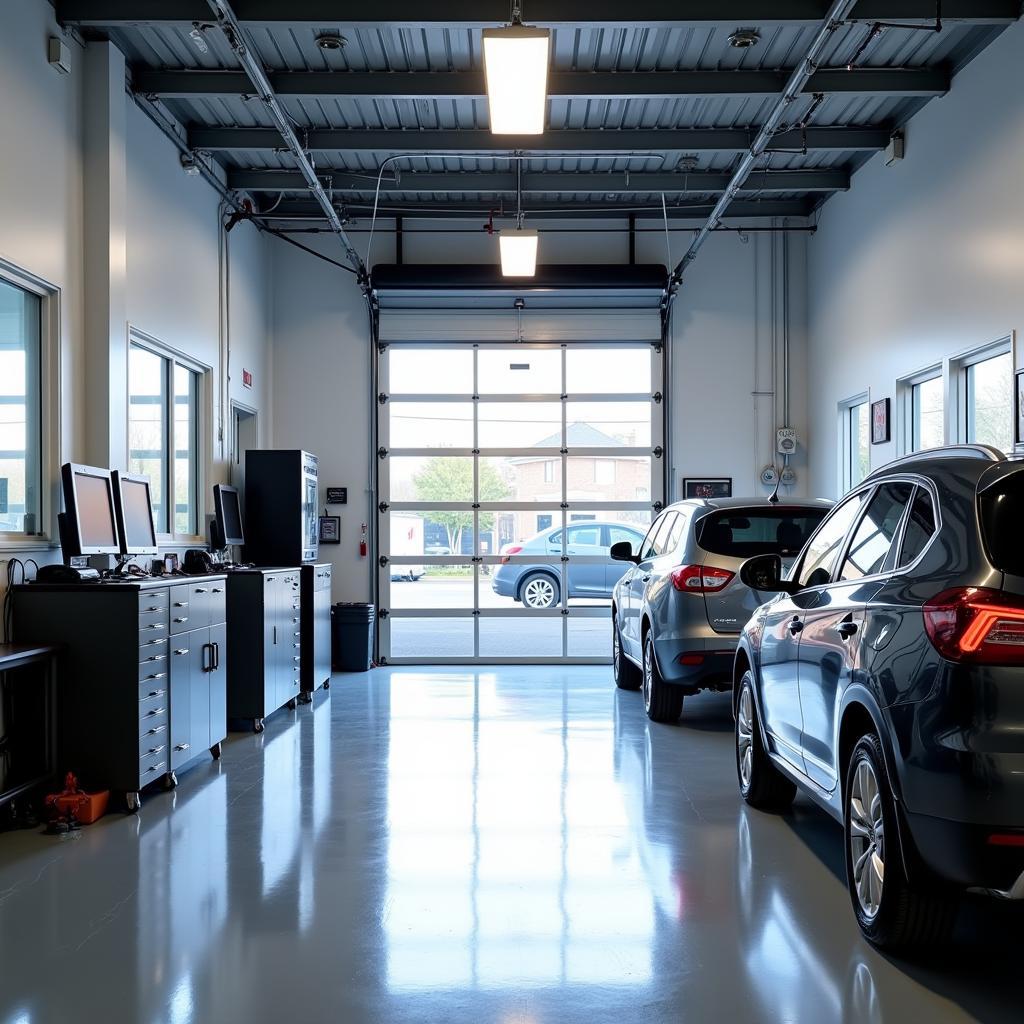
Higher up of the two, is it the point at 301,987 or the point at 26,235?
the point at 26,235

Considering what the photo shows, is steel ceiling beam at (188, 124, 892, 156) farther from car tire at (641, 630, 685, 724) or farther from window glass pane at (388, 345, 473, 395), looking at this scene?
car tire at (641, 630, 685, 724)

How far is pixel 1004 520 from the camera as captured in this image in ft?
9.50

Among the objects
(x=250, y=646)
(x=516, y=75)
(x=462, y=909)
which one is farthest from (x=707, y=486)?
(x=462, y=909)

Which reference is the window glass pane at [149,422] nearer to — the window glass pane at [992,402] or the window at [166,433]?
the window at [166,433]

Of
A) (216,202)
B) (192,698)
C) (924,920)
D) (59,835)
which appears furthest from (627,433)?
(924,920)

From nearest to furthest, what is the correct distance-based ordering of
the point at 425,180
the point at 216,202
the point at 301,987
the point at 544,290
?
the point at 301,987 → the point at 216,202 → the point at 425,180 → the point at 544,290

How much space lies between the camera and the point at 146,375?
26.0 ft

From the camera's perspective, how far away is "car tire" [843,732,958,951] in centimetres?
310

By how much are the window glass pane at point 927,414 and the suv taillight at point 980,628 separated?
18.5 feet

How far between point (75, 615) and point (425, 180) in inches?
248

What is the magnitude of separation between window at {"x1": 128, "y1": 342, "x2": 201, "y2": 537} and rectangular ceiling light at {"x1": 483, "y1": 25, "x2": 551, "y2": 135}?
3.32 meters

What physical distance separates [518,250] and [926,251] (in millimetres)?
3327

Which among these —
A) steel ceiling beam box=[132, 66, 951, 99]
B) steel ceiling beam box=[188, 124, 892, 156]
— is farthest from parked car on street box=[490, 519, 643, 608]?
steel ceiling beam box=[132, 66, 951, 99]

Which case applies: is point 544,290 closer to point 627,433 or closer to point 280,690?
point 627,433
